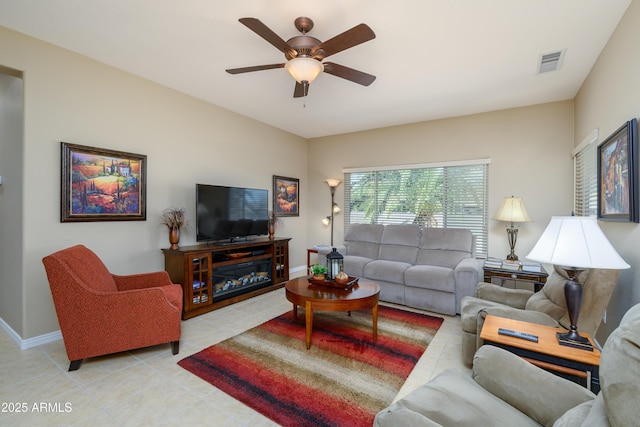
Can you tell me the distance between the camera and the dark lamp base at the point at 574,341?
1639 millimetres

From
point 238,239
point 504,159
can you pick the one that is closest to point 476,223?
point 504,159

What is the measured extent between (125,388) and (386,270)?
A: 298cm

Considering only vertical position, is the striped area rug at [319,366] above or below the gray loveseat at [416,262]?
below

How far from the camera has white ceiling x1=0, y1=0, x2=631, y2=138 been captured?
2.14m

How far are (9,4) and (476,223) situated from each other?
5451 millimetres

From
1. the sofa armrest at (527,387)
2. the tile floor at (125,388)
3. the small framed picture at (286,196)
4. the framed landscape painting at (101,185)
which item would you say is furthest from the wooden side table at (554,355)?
the small framed picture at (286,196)

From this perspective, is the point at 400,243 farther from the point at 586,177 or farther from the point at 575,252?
the point at 575,252

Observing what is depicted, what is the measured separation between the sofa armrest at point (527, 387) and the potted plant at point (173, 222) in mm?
3280

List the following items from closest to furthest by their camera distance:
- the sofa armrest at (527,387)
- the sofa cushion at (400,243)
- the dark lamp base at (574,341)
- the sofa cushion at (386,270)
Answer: the sofa armrest at (527,387) < the dark lamp base at (574,341) < the sofa cushion at (386,270) < the sofa cushion at (400,243)

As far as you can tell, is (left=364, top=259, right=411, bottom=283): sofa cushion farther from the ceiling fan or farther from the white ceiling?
the ceiling fan

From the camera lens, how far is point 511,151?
413 cm

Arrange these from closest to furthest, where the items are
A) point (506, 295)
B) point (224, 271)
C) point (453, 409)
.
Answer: point (453, 409) → point (506, 295) → point (224, 271)

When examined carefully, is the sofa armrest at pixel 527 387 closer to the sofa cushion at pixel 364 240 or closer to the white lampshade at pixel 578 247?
the white lampshade at pixel 578 247

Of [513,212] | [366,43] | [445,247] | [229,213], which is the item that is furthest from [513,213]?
[229,213]
